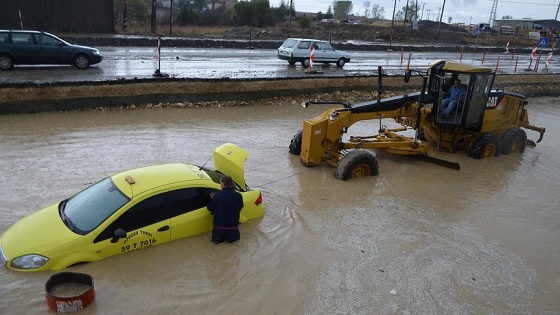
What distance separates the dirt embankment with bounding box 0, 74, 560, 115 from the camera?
53.0 feet

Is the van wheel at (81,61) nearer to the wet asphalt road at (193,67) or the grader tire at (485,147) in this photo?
the wet asphalt road at (193,67)

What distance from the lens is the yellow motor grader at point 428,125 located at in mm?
12000

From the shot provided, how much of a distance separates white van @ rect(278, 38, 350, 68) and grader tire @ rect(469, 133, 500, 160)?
13.7 m

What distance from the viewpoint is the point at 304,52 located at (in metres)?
26.4

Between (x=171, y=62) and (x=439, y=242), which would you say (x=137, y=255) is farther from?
(x=171, y=62)

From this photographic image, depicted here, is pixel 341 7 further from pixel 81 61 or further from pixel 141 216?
pixel 141 216

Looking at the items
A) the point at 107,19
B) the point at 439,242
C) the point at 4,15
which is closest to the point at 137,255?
the point at 439,242

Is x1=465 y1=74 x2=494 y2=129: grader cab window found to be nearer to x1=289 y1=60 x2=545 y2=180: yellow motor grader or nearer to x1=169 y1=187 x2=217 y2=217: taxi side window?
x1=289 y1=60 x2=545 y2=180: yellow motor grader

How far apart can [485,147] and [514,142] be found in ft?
5.40

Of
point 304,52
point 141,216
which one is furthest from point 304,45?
point 141,216

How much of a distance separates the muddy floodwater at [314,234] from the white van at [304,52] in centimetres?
1138

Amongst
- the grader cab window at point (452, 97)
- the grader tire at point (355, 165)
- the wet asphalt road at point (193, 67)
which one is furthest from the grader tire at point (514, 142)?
the wet asphalt road at point (193, 67)

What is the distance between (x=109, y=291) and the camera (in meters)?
6.75

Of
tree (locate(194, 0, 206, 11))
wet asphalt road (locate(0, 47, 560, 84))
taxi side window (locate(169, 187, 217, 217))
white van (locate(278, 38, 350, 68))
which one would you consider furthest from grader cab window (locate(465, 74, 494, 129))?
tree (locate(194, 0, 206, 11))
